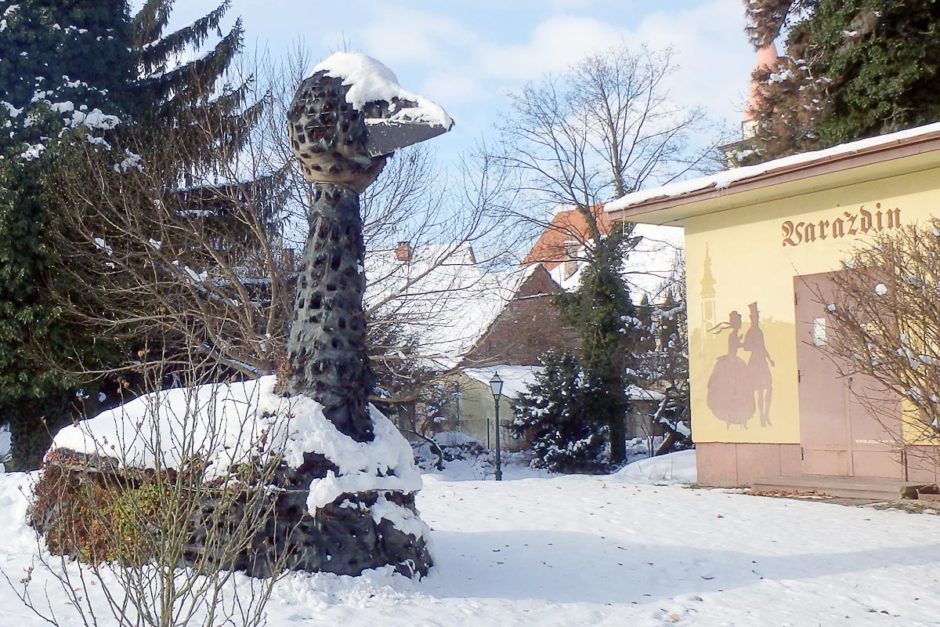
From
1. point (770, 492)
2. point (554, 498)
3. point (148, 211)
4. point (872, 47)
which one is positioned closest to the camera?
point (554, 498)

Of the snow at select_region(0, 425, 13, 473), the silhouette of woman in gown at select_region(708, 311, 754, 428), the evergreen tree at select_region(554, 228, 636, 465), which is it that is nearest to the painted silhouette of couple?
the silhouette of woman in gown at select_region(708, 311, 754, 428)

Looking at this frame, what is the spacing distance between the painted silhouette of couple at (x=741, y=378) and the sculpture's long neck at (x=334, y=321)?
7.13 metres

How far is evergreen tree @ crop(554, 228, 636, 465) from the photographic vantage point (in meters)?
25.0

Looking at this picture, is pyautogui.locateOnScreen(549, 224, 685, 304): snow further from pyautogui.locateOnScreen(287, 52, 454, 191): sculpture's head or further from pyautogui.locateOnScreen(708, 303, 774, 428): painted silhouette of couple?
pyautogui.locateOnScreen(287, 52, 454, 191): sculpture's head

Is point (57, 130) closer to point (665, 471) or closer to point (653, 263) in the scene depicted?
point (665, 471)

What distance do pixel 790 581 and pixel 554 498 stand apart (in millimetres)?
3922

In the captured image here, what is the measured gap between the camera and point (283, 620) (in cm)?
541

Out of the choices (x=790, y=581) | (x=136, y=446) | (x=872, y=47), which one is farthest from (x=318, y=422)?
(x=872, y=47)

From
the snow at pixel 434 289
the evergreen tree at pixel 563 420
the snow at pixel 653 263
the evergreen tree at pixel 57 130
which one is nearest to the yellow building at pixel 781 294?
the snow at pixel 434 289

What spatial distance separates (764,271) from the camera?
12.3 metres

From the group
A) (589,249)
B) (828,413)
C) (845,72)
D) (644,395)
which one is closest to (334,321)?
(828,413)

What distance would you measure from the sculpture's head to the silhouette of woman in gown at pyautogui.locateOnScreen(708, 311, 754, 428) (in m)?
7.14

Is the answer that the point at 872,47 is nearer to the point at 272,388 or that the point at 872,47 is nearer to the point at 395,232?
the point at 395,232

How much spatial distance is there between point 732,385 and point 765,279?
5.00 ft
